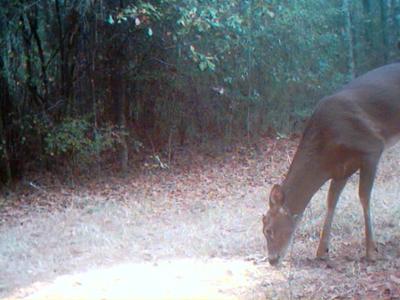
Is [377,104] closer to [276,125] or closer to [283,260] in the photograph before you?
[283,260]

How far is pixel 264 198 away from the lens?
11.3 m

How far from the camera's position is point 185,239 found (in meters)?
8.77

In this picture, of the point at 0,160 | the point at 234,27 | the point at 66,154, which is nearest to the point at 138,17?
the point at 234,27

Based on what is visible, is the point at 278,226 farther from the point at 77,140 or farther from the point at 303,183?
the point at 77,140

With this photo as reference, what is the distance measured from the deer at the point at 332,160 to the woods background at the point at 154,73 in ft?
20.2

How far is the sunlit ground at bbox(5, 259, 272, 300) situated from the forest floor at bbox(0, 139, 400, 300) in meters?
0.01

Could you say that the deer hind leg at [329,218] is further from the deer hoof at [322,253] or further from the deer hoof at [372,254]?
the deer hoof at [372,254]

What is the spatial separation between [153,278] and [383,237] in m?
2.51

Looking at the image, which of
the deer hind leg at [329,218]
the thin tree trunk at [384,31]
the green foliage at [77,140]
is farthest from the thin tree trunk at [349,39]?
the deer hind leg at [329,218]

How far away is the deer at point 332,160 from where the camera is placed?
21.8ft

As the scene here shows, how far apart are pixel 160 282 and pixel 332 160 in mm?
2119

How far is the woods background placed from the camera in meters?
13.6

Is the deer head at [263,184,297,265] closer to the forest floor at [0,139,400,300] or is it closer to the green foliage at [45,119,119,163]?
the forest floor at [0,139,400,300]

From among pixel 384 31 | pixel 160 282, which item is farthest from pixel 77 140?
pixel 384 31
